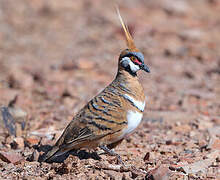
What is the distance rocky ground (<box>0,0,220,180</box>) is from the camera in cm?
553

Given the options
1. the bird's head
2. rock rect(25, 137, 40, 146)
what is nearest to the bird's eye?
the bird's head

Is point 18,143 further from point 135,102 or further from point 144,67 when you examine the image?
point 144,67

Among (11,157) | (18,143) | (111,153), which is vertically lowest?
(11,157)

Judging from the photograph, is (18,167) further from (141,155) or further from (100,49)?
(100,49)

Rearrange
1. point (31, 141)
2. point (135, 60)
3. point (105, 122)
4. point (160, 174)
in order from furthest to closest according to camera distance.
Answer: point (31, 141), point (135, 60), point (105, 122), point (160, 174)

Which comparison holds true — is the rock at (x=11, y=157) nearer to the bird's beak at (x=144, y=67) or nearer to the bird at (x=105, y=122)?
the bird at (x=105, y=122)

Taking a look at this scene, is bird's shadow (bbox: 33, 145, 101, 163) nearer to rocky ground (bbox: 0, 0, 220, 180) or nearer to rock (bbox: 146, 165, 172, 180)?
rocky ground (bbox: 0, 0, 220, 180)

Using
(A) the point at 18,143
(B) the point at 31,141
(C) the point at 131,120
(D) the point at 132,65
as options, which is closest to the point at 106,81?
(B) the point at 31,141

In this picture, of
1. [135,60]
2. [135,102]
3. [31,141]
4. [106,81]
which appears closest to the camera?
[135,102]

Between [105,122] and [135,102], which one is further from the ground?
[135,102]

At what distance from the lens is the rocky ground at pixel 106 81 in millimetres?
5527

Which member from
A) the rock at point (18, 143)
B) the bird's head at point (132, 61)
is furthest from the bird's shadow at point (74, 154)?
the bird's head at point (132, 61)

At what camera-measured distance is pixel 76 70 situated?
1103 centimetres

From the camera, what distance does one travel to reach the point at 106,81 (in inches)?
409
